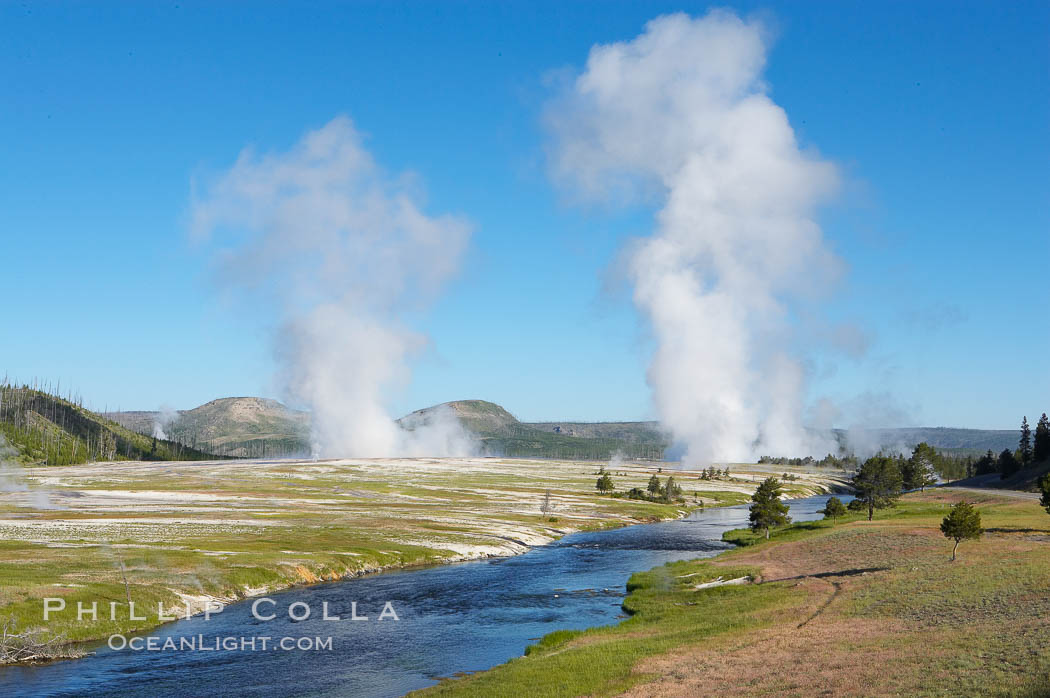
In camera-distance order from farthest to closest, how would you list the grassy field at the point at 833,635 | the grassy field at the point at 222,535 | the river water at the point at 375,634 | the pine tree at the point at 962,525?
the pine tree at the point at 962,525, the grassy field at the point at 222,535, the river water at the point at 375,634, the grassy field at the point at 833,635

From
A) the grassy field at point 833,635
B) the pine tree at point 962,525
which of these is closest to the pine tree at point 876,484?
the grassy field at point 833,635

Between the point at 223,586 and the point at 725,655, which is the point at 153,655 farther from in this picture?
the point at 725,655

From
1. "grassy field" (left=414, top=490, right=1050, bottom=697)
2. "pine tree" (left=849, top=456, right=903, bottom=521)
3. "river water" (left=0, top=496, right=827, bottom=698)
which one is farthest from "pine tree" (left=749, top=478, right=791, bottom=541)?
"grassy field" (left=414, top=490, right=1050, bottom=697)

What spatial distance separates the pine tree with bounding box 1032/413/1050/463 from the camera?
188875 millimetres

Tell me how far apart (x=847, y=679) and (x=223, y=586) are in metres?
54.3

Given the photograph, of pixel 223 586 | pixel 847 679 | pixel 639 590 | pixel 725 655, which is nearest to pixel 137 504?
pixel 223 586

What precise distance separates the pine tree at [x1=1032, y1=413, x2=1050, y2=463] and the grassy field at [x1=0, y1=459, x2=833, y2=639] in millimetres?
88064

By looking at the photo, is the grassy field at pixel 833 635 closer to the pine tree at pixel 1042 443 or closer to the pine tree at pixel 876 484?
the pine tree at pixel 876 484

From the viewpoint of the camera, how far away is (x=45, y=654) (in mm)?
48719

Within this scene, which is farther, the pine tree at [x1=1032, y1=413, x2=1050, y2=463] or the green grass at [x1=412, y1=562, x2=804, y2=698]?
the pine tree at [x1=1032, y1=413, x2=1050, y2=463]

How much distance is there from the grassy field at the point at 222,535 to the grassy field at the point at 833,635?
31404mm

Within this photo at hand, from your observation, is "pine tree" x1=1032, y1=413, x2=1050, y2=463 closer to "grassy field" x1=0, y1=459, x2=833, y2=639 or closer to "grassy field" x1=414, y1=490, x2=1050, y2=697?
"grassy field" x1=0, y1=459, x2=833, y2=639

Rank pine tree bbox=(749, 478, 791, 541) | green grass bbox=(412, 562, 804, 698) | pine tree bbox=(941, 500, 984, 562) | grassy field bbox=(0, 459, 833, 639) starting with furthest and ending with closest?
pine tree bbox=(749, 478, 791, 541)
pine tree bbox=(941, 500, 984, 562)
grassy field bbox=(0, 459, 833, 639)
green grass bbox=(412, 562, 804, 698)

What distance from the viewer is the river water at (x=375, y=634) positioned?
44.0m
